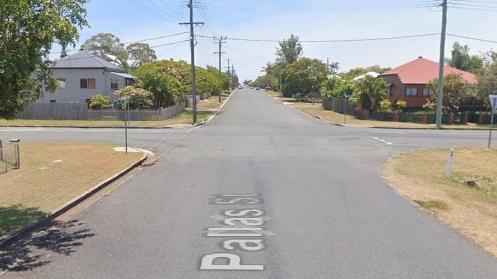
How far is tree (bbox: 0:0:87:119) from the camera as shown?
9211mm

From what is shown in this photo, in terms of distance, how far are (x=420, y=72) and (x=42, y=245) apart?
52813 millimetres

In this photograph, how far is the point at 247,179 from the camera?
17.1m

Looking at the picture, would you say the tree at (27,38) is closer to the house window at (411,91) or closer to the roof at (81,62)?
the house window at (411,91)

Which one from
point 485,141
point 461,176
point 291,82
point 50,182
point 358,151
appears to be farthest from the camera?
point 291,82

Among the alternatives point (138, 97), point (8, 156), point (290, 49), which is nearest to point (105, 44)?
point (290, 49)

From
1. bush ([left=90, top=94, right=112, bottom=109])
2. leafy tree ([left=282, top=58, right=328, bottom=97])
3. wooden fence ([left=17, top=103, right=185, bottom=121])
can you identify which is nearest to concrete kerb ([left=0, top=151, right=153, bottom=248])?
wooden fence ([left=17, top=103, right=185, bottom=121])

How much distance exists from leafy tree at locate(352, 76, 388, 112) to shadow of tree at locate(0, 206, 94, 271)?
44371mm

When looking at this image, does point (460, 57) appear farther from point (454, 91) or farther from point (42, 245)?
point (42, 245)

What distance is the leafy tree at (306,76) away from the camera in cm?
9788

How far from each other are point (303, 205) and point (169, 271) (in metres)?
5.57

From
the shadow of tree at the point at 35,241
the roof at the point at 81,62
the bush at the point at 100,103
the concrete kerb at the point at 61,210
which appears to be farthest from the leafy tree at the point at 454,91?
the shadow of tree at the point at 35,241

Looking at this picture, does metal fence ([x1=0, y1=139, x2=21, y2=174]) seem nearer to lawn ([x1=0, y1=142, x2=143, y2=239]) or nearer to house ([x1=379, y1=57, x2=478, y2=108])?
lawn ([x1=0, y1=142, x2=143, y2=239])

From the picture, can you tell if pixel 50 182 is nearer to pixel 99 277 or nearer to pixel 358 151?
pixel 99 277

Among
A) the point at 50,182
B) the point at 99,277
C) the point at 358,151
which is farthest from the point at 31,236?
the point at 358,151
